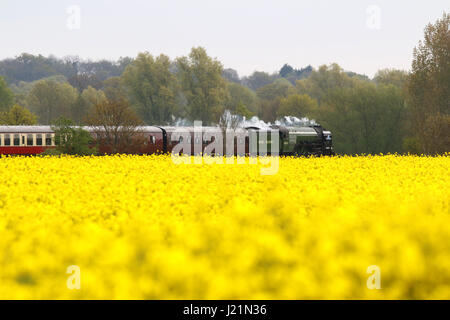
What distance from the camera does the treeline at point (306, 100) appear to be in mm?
61000

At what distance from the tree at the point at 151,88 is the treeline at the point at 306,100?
0.15 metres

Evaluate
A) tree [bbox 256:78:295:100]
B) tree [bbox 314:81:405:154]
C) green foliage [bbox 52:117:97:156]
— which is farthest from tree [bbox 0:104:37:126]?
tree [bbox 256:78:295:100]

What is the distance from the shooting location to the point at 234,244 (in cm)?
662

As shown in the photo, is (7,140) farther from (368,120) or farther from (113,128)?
(368,120)

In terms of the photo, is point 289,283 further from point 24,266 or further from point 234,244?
point 24,266

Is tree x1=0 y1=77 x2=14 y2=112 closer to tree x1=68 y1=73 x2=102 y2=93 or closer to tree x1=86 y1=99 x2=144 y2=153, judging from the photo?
tree x1=68 y1=73 x2=102 y2=93

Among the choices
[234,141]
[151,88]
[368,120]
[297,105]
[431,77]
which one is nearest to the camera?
[234,141]

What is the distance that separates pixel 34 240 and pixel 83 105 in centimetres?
9265

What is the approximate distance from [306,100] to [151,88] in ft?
90.1

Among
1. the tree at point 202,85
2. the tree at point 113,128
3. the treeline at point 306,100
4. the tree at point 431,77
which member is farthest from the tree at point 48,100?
the tree at point 113,128

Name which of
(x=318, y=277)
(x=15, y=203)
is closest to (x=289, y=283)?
(x=318, y=277)

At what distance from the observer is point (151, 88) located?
89.8 m

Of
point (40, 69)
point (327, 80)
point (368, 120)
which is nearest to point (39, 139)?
point (368, 120)

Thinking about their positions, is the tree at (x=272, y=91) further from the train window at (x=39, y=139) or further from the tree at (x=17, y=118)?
the train window at (x=39, y=139)
